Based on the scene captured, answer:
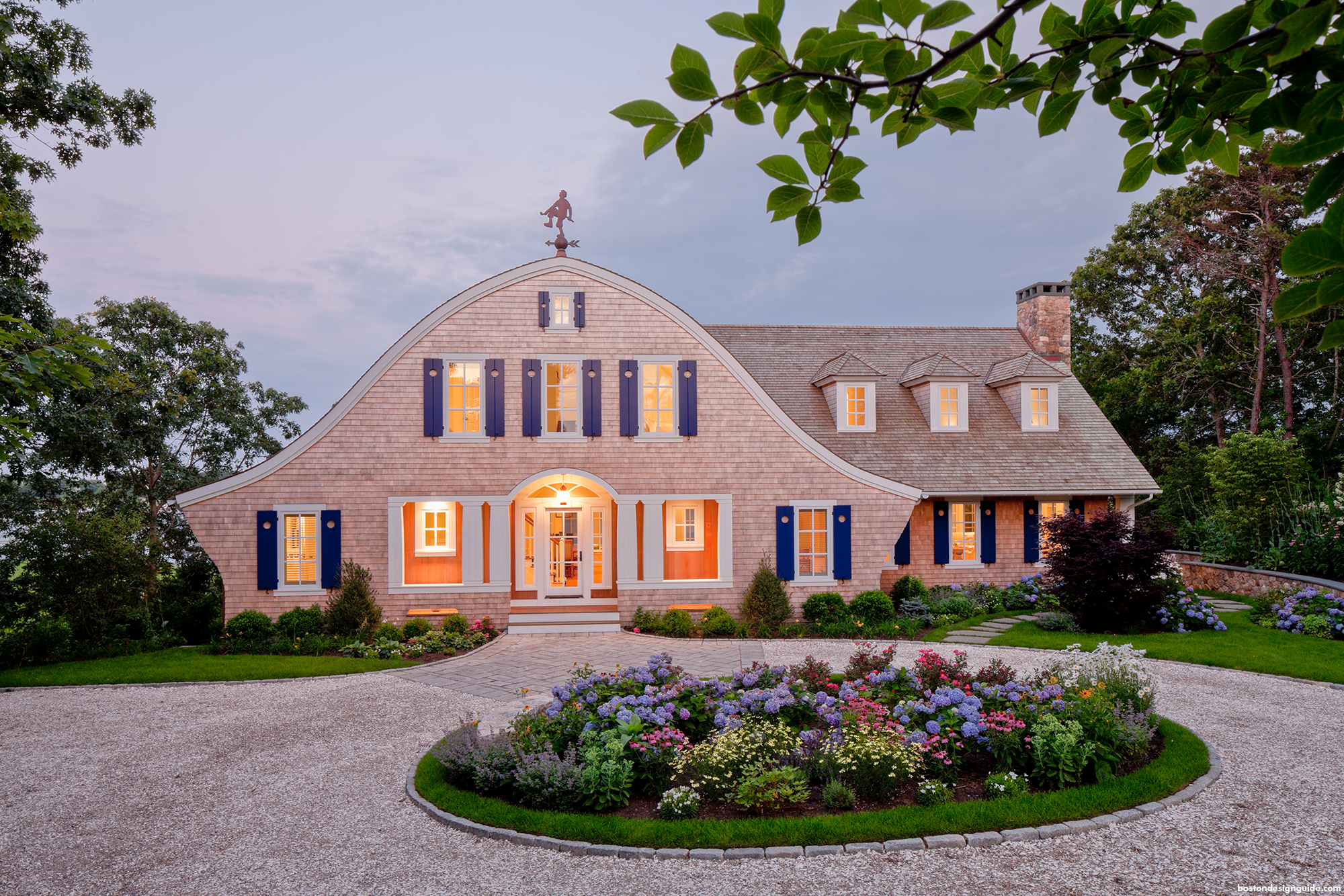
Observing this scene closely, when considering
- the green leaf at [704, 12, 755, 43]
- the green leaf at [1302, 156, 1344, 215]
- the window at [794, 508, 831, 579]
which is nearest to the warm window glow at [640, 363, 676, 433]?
the window at [794, 508, 831, 579]

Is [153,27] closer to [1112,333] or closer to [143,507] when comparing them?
[143,507]

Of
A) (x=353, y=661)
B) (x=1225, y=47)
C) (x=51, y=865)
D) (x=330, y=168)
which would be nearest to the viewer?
(x=1225, y=47)

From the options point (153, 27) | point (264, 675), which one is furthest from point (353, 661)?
point (153, 27)

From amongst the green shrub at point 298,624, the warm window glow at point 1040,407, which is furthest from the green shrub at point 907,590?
the green shrub at point 298,624

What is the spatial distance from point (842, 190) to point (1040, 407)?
16.7 m

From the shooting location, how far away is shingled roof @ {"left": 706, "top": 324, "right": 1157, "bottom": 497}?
15.1 meters

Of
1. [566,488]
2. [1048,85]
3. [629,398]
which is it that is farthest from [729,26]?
[566,488]

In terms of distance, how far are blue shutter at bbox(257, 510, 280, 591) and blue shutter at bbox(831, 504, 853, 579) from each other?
10.2 metres

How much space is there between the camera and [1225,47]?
188 centimetres

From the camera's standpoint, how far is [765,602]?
12695 mm

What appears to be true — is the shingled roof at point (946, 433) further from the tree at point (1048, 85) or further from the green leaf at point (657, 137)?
the green leaf at point (657, 137)

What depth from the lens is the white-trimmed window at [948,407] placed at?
53.3ft

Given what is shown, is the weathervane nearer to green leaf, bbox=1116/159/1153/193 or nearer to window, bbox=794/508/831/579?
window, bbox=794/508/831/579

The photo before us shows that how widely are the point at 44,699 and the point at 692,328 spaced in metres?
11.2
